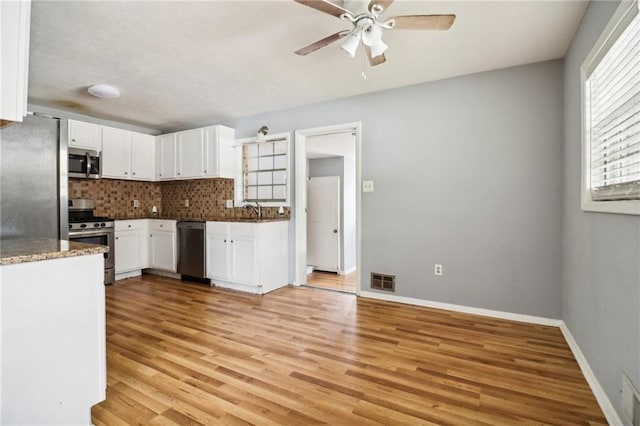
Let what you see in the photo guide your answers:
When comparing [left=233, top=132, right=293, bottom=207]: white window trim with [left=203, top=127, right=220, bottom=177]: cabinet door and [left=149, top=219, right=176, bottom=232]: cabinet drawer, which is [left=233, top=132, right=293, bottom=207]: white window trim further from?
[left=149, top=219, right=176, bottom=232]: cabinet drawer

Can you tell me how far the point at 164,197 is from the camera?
217 inches

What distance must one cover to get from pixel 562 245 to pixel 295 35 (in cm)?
292

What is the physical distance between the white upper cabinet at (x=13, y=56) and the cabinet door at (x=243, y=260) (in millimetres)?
2734

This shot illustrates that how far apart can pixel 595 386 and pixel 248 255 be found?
329cm

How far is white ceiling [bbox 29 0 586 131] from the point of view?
2.04 m

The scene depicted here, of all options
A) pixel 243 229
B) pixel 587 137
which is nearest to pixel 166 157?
pixel 243 229

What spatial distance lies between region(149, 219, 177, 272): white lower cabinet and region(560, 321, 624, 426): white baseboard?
15.2 ft

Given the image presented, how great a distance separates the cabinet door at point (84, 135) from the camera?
4.00m

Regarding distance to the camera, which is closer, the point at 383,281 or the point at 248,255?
the point at 383,281

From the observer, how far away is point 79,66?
111 inches

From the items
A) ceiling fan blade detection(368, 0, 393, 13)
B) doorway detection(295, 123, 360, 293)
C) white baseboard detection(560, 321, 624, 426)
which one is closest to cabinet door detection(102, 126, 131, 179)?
doorway detection(295, 123, 360, 293)

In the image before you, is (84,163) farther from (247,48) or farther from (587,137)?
(587,137)

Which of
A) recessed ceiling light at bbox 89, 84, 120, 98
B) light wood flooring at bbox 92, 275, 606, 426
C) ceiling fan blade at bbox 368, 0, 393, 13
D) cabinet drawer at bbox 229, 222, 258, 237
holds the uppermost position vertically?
recessed ceiling light at bbox 89, 84, 120, 98

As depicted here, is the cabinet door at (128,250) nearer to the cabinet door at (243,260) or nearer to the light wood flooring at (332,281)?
the cabinet door at (243,260)
